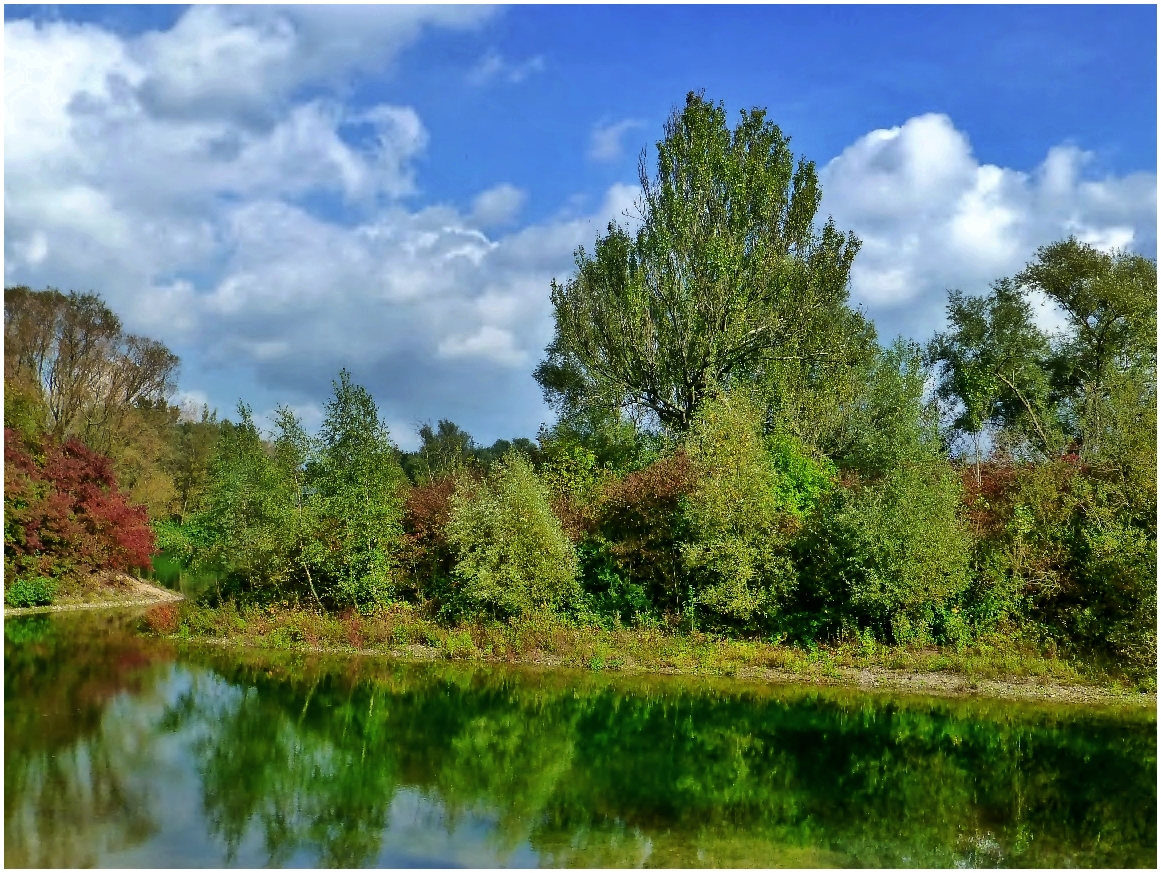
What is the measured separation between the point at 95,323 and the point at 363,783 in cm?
3844

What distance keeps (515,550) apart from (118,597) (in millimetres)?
18460

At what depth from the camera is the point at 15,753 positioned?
13.7m

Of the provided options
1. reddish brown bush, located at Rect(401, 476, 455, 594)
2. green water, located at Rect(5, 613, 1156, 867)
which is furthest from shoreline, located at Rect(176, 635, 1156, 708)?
reddish brown bush, located at Rect(401, 476, 455, 594)

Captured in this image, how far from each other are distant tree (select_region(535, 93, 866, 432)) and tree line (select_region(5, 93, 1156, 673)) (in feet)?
0.31

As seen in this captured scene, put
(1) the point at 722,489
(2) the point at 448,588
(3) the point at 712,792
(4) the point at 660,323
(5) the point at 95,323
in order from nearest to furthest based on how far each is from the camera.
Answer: (3) the point at 712,792 < (1) the point at 722,489 < (2) the point at 448,588 < (4) the point at 660,323 < (5) the point at 95,323

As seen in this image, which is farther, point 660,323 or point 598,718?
point 660,323

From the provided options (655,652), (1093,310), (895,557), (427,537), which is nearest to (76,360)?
(427,537)

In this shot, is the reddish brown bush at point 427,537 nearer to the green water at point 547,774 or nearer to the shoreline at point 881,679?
the shoreline at point 881,679

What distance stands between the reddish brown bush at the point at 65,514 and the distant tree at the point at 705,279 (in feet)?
59.9

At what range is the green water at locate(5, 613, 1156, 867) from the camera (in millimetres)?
10742

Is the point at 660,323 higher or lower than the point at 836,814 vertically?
higher

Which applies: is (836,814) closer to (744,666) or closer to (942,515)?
(744,666)

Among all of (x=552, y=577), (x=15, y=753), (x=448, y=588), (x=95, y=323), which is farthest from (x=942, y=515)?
(x=95, y=323)

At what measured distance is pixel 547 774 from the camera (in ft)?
45.8
